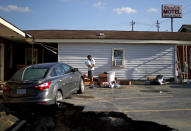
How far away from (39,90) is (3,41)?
830cm

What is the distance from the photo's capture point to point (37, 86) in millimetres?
5016

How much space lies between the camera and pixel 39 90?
5.03 m

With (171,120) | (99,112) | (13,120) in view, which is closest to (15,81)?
(13,120)

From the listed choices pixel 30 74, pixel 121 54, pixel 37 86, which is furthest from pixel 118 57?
pixel 37 86

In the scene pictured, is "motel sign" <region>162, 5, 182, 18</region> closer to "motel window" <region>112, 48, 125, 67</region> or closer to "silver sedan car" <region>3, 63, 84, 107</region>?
"motel window" <region>112, 48, 125, 67</region>

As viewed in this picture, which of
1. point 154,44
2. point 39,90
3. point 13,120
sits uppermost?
point 154,44

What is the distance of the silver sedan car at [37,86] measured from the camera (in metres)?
5.02

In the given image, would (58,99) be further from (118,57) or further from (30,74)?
(118,57)

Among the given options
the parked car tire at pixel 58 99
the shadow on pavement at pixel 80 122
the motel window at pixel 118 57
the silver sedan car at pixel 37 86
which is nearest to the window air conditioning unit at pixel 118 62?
the motel window at pixel 118 57

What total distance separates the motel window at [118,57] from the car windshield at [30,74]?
765 centimetres

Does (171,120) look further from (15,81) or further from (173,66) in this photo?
(173,66)

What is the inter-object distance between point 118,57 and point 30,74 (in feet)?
27.0

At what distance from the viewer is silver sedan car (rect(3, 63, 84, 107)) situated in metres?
5.02

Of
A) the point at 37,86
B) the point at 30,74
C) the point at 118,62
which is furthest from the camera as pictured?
the point at 118,62
